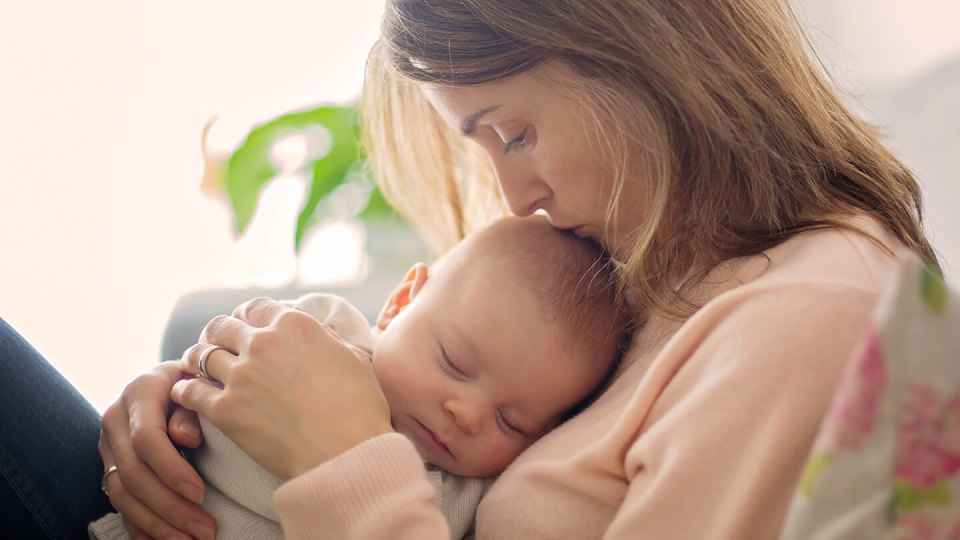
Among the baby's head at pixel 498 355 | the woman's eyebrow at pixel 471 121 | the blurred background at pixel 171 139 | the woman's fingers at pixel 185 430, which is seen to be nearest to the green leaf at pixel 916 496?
the baby's head at pixel 498 355

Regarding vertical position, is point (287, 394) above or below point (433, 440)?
above

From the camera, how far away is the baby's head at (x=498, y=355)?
980mm

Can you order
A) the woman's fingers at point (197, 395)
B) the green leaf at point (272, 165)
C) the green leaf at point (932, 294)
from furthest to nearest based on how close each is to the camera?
1. the green leaf at point (272, 165)
2. the woman's fingers at point (197, 395)
3. the green leaf at point (932, 294)

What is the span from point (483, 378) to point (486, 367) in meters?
0.01

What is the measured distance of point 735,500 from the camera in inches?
24.4

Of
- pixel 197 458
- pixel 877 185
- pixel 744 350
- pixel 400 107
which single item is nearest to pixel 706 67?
pixel 877 185

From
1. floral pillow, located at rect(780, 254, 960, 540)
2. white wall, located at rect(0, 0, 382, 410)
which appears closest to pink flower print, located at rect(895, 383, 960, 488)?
floral pillow, located at rect(780, 254, 960, 540)

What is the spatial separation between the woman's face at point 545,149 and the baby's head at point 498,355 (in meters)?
0.07

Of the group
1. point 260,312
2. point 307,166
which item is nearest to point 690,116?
point 260,312

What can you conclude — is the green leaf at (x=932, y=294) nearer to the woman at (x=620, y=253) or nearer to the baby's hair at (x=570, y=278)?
the woman at (x=620, y=253)

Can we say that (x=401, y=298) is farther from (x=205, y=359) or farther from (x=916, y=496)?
(x=916, y=496)

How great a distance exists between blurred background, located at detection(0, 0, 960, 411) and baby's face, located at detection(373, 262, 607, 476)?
48.9 inches

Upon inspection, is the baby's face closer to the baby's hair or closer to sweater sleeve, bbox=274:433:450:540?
the baby's hair

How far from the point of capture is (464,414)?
3.12ft
